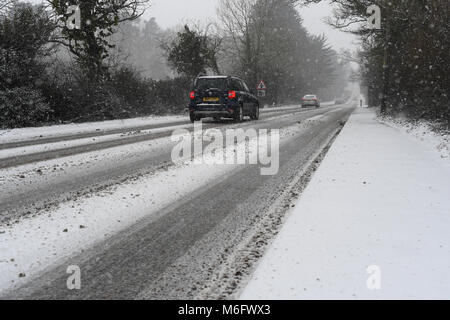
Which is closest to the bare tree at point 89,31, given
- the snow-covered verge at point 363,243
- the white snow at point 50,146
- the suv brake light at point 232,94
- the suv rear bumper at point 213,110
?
the suv rear bumper at point 213,110

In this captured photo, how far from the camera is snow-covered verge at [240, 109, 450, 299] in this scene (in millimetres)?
2400

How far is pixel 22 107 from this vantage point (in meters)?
13.8

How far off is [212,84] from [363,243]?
12807mm

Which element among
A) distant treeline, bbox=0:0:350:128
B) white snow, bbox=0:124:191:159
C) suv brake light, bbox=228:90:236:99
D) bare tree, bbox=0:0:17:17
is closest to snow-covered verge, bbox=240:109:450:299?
white snow, bbox=0:124:191:159

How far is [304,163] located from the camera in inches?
266

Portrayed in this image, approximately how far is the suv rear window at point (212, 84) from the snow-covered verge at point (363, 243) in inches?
397

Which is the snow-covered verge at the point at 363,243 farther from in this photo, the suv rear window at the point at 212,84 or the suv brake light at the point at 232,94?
the suv rear window at the point at 212,84

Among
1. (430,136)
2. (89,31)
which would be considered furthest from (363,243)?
(89,31)

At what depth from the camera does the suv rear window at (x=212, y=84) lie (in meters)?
15.1

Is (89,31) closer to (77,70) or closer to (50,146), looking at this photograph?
(77,70)

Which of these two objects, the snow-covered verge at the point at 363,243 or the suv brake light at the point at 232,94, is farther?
the suv brake light at the point at 232,94

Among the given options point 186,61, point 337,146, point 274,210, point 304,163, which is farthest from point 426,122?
point 186,61

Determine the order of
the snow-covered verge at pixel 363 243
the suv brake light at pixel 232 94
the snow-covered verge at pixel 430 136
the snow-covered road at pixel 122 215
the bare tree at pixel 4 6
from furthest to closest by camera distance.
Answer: the bare tree at pixel 4 6, the suv brake light at pixel 232 94, the snow-covered verge at pixel 430 136, the snow-covered road at pixel 122 215, the snow-covered verge at pixel 363 243
